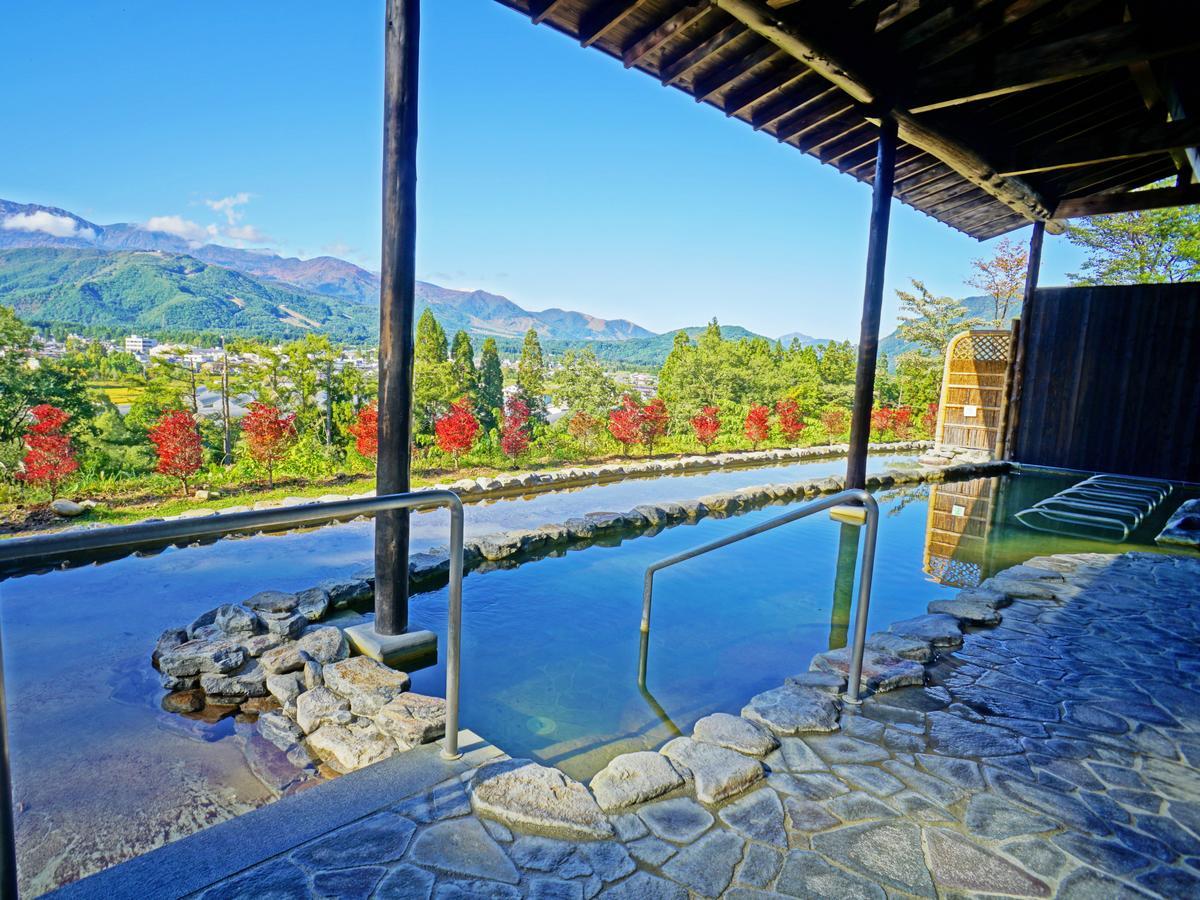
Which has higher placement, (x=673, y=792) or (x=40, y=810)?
(x=673, y=792)

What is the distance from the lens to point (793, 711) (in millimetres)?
2316

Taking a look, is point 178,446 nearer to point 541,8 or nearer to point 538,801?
point 541,8

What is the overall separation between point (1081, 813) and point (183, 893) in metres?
Answer: 2.44

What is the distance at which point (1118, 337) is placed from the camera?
30.3 feet

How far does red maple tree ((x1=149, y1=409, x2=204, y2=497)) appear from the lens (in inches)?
237

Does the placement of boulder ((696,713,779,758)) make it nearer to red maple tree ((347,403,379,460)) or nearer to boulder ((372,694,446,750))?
boulder ((372,694,446,750))

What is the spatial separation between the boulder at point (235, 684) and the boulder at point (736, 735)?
199 centimetres

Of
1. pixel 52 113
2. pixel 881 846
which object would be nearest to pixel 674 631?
pixel 881 846

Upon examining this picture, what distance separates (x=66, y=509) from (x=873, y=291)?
7.36 meters

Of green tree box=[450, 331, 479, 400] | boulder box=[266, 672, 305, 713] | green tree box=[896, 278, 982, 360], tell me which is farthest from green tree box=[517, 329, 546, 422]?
green tree box=[896, 278, 982, 360]

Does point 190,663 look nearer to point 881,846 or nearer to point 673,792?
point 673,792

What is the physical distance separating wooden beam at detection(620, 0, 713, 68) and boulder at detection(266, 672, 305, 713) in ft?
14.4

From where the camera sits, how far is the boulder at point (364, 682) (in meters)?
2.48

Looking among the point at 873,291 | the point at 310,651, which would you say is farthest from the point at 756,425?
the point at 310,651
